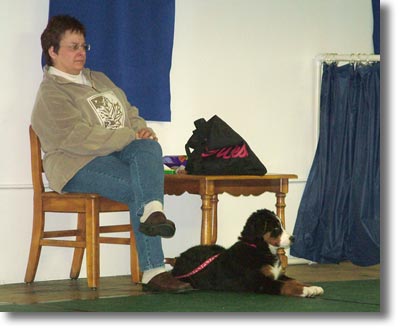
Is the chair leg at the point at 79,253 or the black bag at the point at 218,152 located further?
the chair leg at the point at 79,253

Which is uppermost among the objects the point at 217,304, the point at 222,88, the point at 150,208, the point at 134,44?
the point at 134,44

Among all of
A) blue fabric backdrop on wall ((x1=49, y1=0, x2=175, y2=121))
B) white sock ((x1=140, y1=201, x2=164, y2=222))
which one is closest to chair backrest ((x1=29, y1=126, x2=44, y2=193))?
blue fabric backdrop on wall ((x1=49, y1=0, x2=175, y2=121))

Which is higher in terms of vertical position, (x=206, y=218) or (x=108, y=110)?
(x=108, y=110)

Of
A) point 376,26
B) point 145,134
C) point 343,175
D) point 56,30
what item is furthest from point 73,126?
point 376,26

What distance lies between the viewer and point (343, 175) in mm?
4289

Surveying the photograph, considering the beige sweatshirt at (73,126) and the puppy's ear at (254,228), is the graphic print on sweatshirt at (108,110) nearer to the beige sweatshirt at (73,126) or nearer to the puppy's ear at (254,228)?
the beige sweatshirt at (73,126)

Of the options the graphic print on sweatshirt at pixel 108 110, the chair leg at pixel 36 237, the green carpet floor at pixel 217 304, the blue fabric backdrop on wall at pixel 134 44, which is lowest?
the green carpet floor at pixel 217 304

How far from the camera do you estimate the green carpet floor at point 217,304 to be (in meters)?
2.59

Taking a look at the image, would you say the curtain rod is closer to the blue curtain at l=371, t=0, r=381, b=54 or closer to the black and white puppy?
the blue curtain at l=371, t=0, r=381, b=54

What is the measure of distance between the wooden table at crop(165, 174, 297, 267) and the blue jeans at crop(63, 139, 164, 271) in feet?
0.98

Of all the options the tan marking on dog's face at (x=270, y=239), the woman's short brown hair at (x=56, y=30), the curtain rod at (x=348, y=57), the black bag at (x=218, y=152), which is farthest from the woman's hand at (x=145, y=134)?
the curtain rod at (x=348, y=57)

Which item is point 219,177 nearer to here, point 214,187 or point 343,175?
point 214,187

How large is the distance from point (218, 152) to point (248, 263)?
59 centimetres

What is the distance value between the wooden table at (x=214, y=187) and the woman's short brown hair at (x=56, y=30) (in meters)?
0.70
